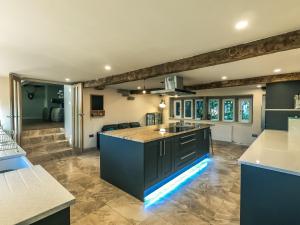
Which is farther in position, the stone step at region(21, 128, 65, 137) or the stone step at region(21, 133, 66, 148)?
the stone step at region(21, 128, 65, 137)

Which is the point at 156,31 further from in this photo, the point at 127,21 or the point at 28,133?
the point at 28,133

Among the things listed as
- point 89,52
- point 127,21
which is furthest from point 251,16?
point 89,52

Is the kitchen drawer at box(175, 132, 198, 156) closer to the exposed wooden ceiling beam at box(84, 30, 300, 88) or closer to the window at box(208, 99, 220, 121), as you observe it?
the exposed wooden ceiling beam at box(84, 30, 300, 88)

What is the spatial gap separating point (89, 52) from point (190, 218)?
9.43ft

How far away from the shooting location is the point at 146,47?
8.08ft

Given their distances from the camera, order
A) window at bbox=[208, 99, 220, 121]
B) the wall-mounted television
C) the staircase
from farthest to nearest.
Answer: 1. window at bbox=[208, 99, 220, 121]
2. the wall-mounted television
3. the staircase

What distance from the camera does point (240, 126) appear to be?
22.2 ft

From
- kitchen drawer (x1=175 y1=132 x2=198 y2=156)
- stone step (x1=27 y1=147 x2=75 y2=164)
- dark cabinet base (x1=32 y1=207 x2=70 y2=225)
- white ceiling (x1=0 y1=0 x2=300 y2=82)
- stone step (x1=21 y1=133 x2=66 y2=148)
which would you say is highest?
white ceiling (x1=0 y1=0 x2=300 y2=82)

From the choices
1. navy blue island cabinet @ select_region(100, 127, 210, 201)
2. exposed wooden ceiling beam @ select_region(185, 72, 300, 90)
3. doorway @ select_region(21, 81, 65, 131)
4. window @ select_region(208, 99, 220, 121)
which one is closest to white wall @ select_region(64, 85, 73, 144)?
navy blue island cabinet @ select_region(100, 127, 210, 201)

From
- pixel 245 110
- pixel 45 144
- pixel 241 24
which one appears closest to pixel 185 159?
→ pixel 241 24

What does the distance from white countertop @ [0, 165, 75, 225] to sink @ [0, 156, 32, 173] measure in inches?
24.2

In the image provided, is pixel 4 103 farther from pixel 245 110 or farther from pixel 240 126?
pixel 245 110

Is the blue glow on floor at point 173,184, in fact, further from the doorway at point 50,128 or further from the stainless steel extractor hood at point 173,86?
the doorway at point 50,128

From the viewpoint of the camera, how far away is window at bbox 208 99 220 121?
294 inches
